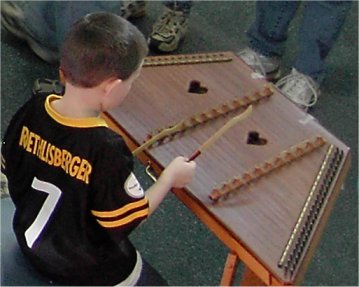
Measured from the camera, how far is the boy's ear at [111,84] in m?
1.08

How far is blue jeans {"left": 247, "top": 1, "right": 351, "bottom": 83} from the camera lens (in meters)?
2.07

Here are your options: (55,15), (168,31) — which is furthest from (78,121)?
(168,31)

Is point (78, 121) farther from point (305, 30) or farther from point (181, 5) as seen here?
point (181, 5)

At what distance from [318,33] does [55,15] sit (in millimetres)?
688

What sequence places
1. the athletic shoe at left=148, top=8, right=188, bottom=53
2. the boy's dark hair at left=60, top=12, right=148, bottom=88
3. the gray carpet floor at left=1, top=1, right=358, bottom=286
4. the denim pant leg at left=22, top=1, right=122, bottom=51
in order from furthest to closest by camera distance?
1. the athletic shoe at left=148, top=8, right=188, bottom=53
2. the denim pant leg at left=22, top=1, right=122, bottom=51
3. the gray carpet floor at left=1, top=1, right=358, bottom=286
4. the boy's dark hair at left=60, top=12, right=148, bottom=88

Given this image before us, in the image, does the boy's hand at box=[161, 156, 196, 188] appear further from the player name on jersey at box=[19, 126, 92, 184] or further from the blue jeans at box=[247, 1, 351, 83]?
the blue jeans at box=[247, 1, 351, 83]

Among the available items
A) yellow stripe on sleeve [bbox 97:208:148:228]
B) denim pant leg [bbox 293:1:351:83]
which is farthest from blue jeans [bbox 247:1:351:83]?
yellow stripe on sleeve [bbox 97:208:148:228]

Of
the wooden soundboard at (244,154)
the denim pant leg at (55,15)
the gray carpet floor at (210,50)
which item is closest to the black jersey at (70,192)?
the wooden soundboard at (244,154)

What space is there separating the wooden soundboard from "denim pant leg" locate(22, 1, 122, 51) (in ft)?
2.09

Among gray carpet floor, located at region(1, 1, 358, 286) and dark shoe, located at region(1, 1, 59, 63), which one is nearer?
gray carpet floor, located at region(1, 1, 358, 286)

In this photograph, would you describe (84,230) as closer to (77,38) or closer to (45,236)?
(45,236)

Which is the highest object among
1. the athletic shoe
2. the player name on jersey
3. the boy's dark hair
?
the boy's dark hair

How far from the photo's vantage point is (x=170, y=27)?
91.2 inches

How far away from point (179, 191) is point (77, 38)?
0.94ft
